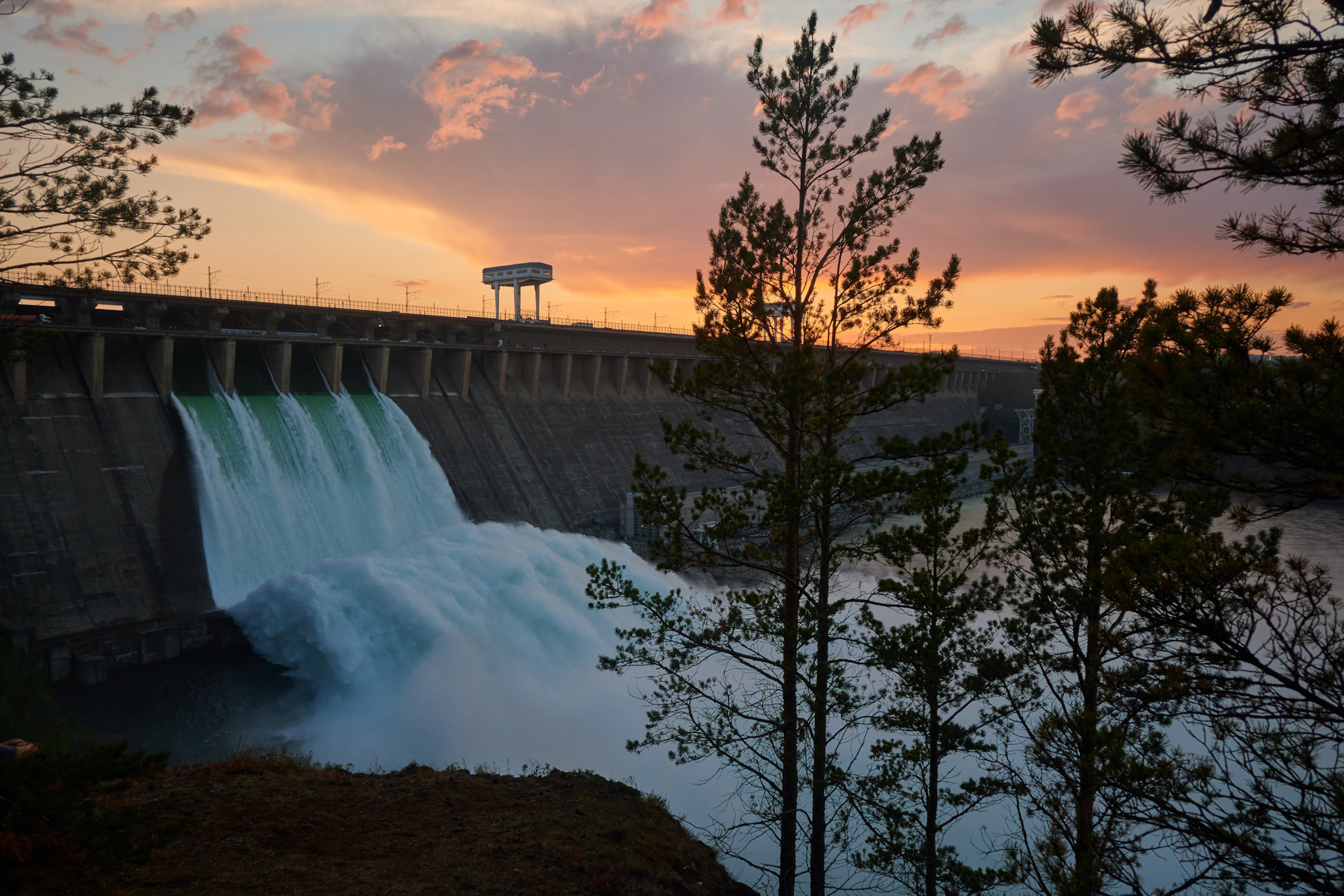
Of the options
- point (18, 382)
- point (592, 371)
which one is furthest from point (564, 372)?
point (18, 382)

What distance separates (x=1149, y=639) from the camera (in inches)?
392

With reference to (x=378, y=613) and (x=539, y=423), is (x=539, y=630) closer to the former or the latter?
(x=378, y=613)

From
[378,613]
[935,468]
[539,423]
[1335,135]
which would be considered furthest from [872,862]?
[539,423]

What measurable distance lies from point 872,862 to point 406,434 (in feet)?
86.0

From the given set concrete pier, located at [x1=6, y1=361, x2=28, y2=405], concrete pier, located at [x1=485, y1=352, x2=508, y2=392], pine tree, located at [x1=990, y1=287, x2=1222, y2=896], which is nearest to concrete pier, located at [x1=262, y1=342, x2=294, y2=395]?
concrete pier, located at [x1=6, y1=361, x2=28, y2=405]

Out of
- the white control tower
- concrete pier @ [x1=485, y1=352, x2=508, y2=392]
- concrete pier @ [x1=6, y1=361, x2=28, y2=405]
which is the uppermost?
the white control tower

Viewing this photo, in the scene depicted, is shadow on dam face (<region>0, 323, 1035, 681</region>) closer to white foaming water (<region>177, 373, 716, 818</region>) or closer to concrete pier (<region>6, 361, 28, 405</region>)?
concrete pier (<region>6, 361, 28, 405</region>)

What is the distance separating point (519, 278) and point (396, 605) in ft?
97.0

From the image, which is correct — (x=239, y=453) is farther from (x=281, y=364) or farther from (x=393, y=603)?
(x=393, y=603)

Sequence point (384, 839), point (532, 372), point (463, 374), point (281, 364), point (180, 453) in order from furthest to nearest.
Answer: point (532, 372) < point (463, 374) < point (281, 364) < point (180, 453) < point (384, 839)

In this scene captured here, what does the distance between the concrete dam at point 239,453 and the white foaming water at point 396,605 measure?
12 cm

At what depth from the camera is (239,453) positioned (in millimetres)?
Result: 25875

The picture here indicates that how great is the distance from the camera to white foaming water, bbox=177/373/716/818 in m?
18.1

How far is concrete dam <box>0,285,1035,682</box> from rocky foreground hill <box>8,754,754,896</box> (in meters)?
6.50
